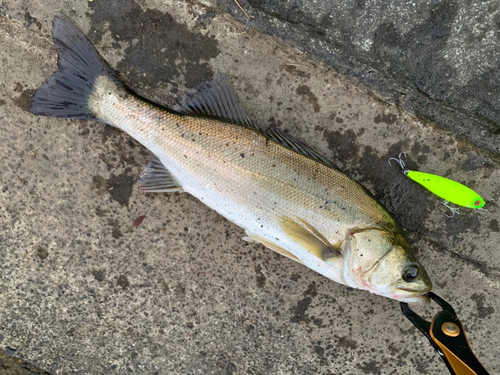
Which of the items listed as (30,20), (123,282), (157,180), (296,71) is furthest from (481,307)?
(30,20)

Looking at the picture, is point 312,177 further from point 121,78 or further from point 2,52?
point 2,52

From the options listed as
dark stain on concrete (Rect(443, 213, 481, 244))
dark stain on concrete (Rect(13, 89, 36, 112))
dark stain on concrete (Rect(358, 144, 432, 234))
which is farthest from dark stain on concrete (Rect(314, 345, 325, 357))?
dark stain on concrete (Rect(13, 89, 36, 112))

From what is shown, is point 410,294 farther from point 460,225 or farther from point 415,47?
point 415,47

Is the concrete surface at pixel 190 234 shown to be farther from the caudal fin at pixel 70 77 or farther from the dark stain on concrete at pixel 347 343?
the caudal fin at pixel 70 77

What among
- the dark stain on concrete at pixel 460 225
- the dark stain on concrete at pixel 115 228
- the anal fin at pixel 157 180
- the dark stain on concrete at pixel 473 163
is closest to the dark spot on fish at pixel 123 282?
the dark stain on concrete at pixel 115 228

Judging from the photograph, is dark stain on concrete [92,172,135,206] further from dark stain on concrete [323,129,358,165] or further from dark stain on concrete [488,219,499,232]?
dark stain on concrete [488,219,499,232]
